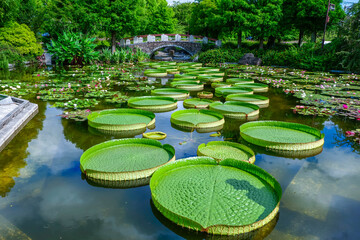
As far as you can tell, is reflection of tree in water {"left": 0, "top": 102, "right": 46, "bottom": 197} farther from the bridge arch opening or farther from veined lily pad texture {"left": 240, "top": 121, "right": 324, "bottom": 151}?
the bridge arch opening

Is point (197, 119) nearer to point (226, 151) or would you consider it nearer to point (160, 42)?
point (226, 151)

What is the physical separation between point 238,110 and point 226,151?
2645 millimetres

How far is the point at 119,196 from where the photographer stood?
10.4 feet

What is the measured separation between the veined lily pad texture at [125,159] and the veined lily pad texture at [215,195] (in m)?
0.37

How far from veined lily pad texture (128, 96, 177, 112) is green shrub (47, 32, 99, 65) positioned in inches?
427

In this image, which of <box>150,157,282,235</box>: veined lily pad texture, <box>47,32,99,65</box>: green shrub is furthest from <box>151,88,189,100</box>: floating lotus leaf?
<box>47,32,99,65</box>: green shrub

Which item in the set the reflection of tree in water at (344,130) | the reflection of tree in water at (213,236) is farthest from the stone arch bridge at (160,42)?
the reflection of tree in water at (213,236)

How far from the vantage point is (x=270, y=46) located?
27.2m

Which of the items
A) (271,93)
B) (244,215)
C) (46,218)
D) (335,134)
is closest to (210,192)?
(244,215)

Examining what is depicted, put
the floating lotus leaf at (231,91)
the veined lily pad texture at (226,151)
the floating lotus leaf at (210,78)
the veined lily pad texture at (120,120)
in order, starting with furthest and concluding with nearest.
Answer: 1. the floating lotus leaf at (210,78)
2. the floating lotus leaf at (231,91)
3. the veined lily pad texture at (120,120)
4. the veined lily pad texture at (226,151)

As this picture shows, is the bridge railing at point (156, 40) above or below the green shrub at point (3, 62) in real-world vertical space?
above

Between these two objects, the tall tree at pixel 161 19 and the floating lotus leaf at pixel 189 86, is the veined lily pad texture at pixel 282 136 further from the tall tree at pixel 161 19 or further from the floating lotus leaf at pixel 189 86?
the tall tree at pixel 161 19

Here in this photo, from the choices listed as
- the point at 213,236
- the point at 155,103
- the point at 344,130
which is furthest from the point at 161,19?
the point at 213,236

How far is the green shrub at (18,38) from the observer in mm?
16922
